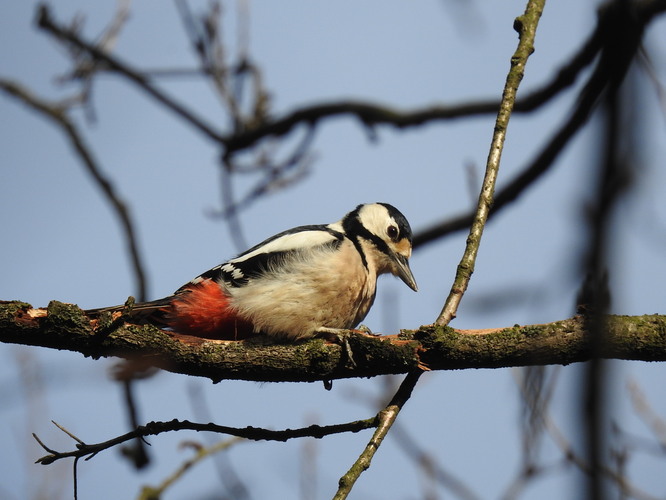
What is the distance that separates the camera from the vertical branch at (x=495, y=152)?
343 cm

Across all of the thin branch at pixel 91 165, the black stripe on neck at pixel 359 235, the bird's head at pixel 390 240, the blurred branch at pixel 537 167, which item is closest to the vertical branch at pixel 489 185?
the blurred branch at pixel 537 167

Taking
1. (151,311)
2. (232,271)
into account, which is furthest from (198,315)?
(232,271)

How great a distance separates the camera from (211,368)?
3494 millimetres

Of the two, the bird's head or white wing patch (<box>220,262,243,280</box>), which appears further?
the bird's head

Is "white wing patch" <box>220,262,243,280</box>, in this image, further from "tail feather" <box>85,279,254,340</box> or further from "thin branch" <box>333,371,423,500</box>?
"thin branch" <box>333,371,423,500</box>

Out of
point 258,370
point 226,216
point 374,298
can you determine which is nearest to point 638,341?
point 258,370

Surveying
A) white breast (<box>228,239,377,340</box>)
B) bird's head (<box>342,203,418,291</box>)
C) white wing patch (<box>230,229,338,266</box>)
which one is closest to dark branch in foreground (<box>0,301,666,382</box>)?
white breast (<box>228,239,377,340</box>)

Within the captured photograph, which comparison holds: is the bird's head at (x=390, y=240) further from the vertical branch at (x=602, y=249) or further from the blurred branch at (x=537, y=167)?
the vertical branch at (x=602, y=249)

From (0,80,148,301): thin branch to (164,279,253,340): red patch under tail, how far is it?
5.06ft

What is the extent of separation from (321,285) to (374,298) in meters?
0.67

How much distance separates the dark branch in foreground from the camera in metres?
2.95

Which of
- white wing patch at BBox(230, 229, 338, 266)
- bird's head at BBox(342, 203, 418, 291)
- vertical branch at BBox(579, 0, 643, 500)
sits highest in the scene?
bird's head at BBox(342, 203, 418, 291)

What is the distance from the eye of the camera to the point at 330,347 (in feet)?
11.6

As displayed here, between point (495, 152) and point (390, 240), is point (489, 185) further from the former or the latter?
point (390, 240)
